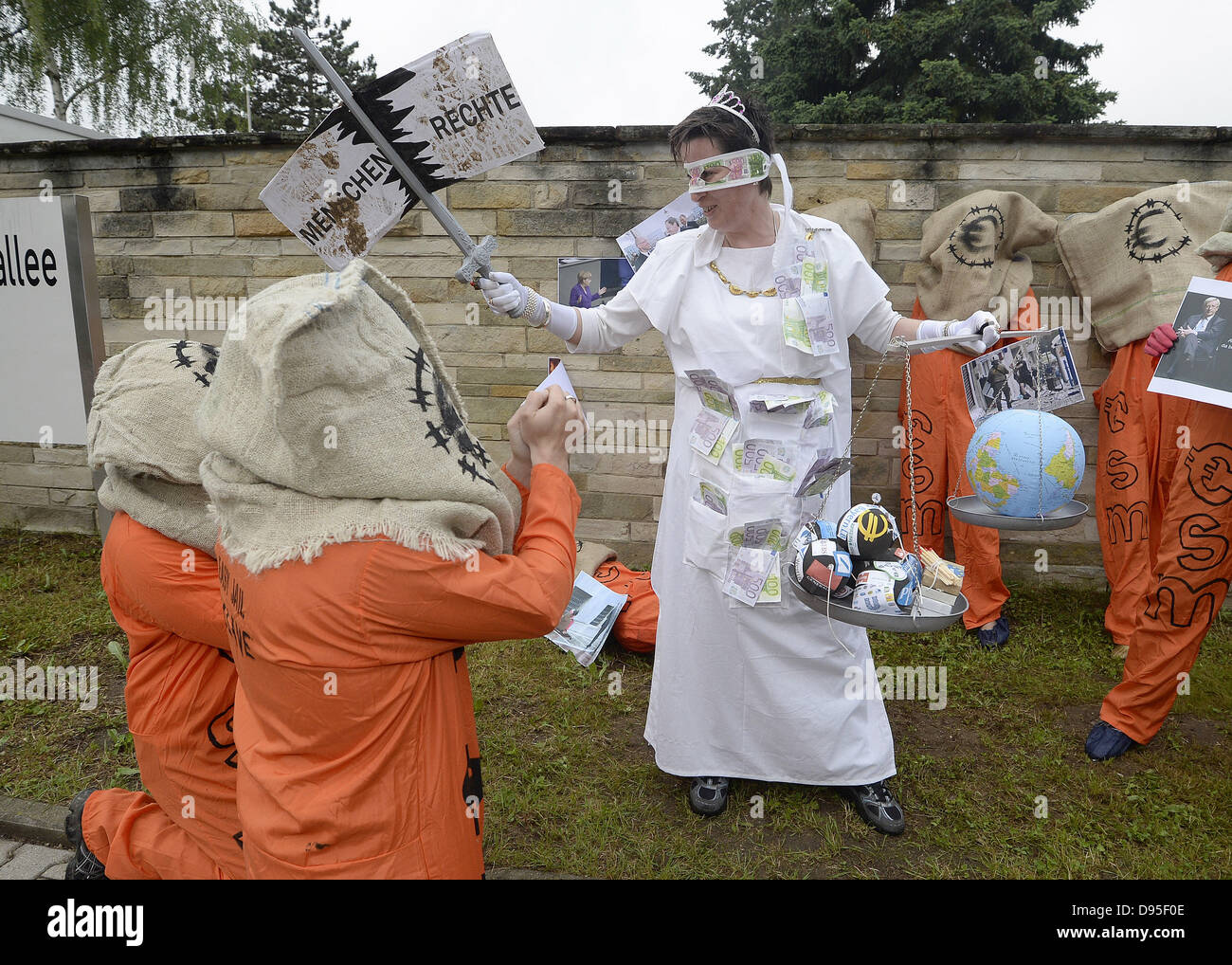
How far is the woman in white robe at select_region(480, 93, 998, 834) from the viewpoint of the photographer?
266 centimetres

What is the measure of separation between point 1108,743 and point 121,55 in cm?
1774

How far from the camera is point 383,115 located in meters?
2.36

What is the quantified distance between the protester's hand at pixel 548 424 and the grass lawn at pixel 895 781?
162 cm

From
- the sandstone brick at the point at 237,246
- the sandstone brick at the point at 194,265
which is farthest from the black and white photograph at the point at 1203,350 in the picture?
the sandstone brick at the point at 194,265

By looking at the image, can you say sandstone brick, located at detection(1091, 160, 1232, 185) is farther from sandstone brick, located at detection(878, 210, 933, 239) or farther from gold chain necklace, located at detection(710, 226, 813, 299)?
gold chain necklace, located at detection(710, 226, 813, 299)

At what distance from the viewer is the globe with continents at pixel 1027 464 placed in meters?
2.08

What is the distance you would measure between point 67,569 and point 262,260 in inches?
99.0

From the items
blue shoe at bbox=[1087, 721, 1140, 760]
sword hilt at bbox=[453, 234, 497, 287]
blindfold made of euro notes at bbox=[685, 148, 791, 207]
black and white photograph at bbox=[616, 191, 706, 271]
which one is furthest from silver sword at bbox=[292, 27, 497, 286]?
blue shoe at bbox=[1087, 721, 1140, 760]

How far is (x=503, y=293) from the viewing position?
2.62 meters

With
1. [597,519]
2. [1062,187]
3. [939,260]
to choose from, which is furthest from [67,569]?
[1062,187]

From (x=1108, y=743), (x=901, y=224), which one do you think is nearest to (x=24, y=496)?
(x=901, y=224)

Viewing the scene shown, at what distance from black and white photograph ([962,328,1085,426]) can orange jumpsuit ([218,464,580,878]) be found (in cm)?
171

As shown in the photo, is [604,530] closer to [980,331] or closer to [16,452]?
[980,331]
